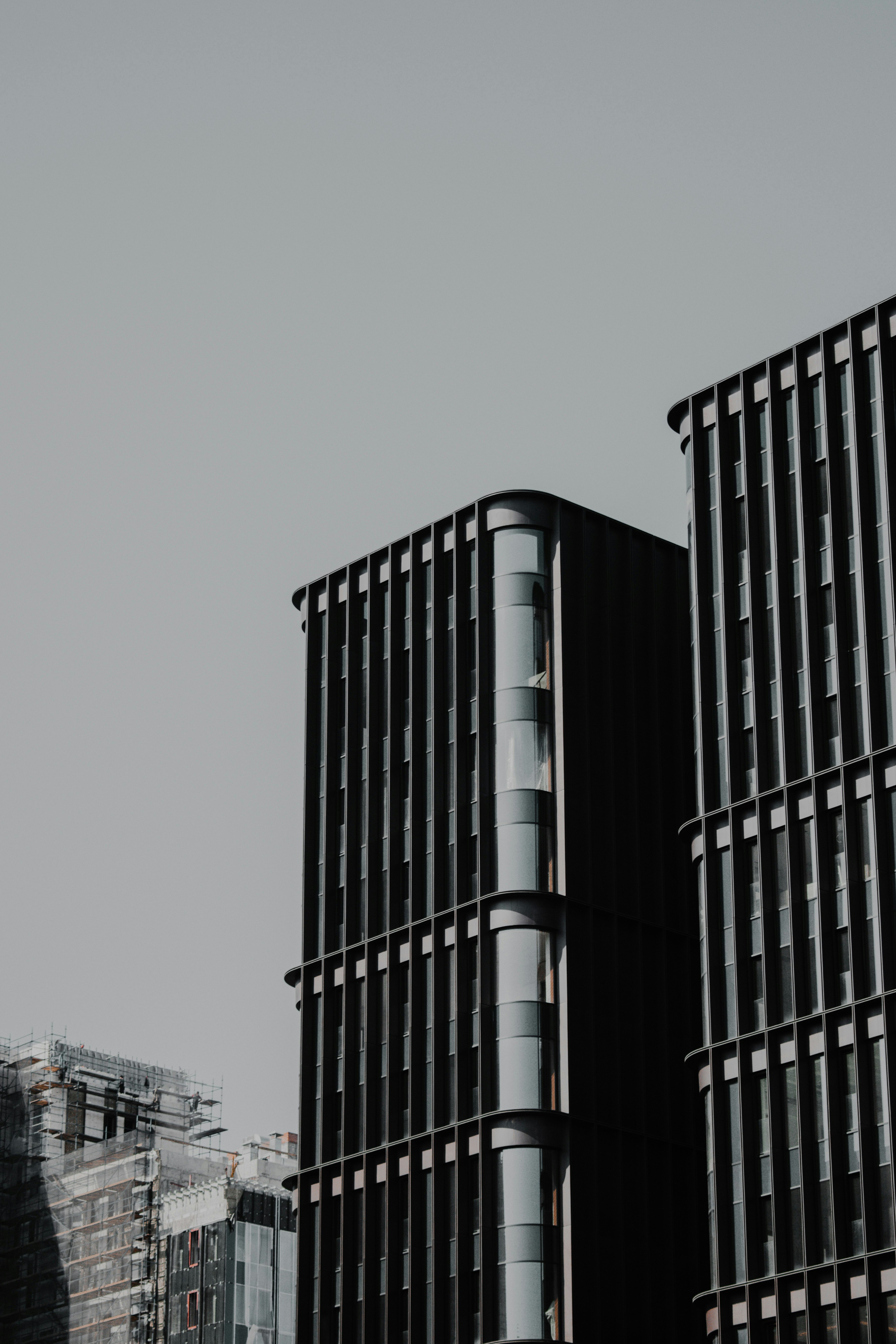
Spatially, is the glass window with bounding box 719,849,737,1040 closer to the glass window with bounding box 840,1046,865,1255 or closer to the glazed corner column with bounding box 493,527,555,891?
the glass window with bounding box 840,1046,865,1255

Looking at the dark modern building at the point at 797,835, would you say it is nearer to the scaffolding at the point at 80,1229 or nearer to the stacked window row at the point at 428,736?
the stacked window row at the point at 428,736

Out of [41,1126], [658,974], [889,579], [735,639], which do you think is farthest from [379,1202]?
[41,1126]

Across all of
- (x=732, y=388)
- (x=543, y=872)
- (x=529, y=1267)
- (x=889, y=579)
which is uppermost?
(x=732, y=388)

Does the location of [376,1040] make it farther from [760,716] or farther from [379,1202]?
[760,716]

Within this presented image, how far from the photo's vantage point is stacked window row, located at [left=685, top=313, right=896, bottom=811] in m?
50.4

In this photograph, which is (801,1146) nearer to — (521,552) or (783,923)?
(783,923)

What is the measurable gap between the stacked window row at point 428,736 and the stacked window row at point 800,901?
20.3ft

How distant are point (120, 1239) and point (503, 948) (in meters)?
Answer: 69.2

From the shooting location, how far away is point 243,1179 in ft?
398

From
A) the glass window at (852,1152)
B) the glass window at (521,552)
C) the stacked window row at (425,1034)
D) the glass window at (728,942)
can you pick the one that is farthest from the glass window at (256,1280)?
the glass window at (852,1152)

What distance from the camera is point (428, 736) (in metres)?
59.7

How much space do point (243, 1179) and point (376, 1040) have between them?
66.6 metres

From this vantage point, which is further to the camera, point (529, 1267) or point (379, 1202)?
point (379, 1202)

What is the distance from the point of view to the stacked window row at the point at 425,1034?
5453 cm
